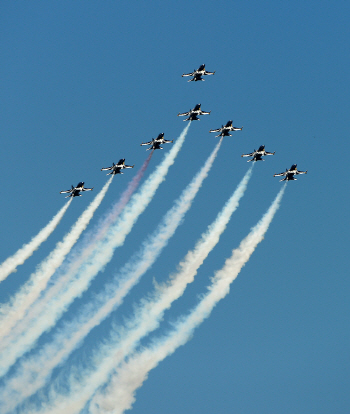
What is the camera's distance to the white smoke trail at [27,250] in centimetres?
10844

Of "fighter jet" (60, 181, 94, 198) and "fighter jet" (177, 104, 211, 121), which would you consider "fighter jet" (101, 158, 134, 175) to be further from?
"fighter jet" (177, 104, 211, 121)

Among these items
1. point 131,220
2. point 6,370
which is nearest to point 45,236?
point 131,220

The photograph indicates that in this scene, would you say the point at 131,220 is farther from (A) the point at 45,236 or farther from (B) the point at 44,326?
(B) the point at 44,326

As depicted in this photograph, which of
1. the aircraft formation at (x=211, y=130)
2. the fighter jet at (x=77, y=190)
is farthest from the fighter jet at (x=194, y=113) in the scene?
the fighter jet at (x=77, y=190)

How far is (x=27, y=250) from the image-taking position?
113 metres

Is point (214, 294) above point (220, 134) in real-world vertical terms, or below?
below

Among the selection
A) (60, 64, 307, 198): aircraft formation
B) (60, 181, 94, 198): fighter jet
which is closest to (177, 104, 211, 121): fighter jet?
(60, 64, 307, 198): aircraft formation

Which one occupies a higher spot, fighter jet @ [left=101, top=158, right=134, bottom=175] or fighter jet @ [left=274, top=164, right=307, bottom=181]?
fighter jet @ [left=274, top=164, right=307, bottom=181]

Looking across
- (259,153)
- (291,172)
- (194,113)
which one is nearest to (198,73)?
(194,113)

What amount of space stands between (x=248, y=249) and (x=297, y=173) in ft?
53.1

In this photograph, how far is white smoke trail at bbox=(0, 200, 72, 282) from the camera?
108438 millimetres

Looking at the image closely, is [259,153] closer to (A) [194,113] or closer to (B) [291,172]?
(B) [291,172]

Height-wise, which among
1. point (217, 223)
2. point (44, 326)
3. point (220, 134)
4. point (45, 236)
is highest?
point (220, 134)

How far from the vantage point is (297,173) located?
124188 mm
